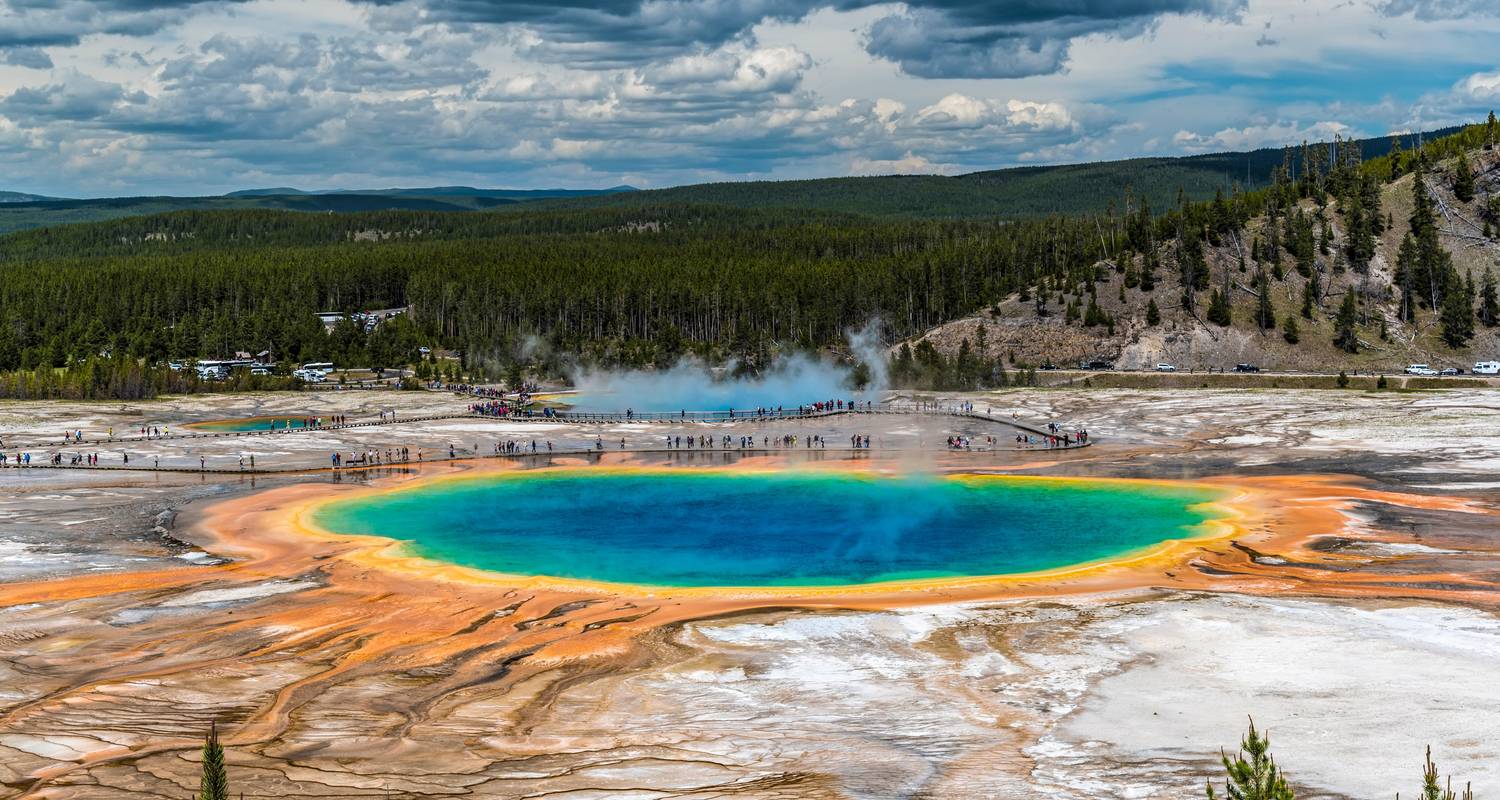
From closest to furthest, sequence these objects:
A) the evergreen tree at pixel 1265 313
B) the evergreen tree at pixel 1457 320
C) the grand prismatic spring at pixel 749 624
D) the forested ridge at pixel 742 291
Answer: the grand prismatic spring at pixel 749 624
the evergreen tree at pixel 1457 320
the evergreen tree at pixel 1265 313
the forested ridge at pixel 742 291

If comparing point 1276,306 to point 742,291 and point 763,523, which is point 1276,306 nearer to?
point 742,291

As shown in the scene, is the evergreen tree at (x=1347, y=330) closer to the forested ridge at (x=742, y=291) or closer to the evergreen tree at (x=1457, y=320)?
the forested ridge at (x=742, y=291)

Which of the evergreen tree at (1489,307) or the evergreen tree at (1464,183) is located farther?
the evergreen tree at (1464,183)

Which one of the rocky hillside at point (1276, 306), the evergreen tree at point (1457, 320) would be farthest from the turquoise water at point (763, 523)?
the evergreen tree at point (1457, 320)

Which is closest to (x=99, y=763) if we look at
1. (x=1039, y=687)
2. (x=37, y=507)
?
(x=1039, y=687)

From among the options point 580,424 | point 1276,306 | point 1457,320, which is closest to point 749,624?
point 580,424

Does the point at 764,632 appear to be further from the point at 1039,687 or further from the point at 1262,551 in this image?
the point at 1262,551

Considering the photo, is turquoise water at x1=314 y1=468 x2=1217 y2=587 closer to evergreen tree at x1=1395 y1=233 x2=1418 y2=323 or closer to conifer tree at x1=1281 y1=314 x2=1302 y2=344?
conifer tree at x1=1281 y1=314 x2=1302 y2=344
